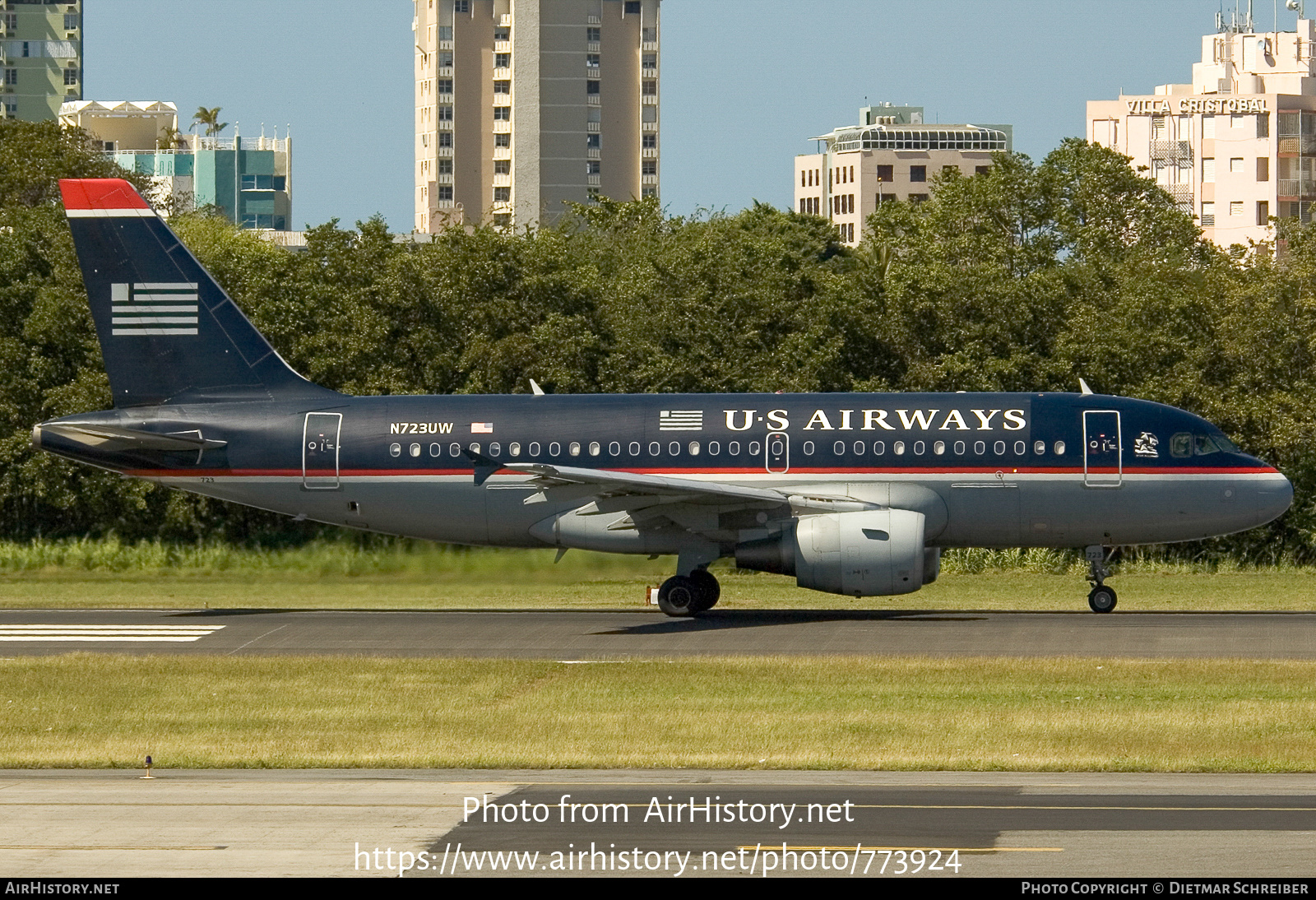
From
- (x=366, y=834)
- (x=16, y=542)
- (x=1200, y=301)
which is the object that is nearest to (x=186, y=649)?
(x=366, y=834)

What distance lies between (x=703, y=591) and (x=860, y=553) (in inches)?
148

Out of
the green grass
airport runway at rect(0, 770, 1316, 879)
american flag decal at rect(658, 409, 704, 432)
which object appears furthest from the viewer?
american flag decal at rect(658, 409, 704, 432)

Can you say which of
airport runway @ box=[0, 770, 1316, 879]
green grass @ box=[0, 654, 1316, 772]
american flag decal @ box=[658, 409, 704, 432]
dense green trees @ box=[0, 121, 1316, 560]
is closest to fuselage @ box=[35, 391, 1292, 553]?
american flag decal @ box=[658, 409, 704, 432]

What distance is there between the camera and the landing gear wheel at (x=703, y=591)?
117 feet

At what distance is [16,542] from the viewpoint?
51.4 metres

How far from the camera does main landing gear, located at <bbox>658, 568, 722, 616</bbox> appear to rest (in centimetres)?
3566

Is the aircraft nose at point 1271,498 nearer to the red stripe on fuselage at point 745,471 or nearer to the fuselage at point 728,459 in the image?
the fuselage at point 728,459

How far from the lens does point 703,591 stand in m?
35.9

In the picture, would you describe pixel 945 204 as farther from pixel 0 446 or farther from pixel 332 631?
pixel 332 631

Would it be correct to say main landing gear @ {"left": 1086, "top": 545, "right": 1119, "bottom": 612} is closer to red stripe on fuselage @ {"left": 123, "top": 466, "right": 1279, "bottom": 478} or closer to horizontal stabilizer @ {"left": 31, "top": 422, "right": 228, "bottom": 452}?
red stripe on fuselage @ {"left": 123, "top": 466, "right": 1279, "bottom": 478}

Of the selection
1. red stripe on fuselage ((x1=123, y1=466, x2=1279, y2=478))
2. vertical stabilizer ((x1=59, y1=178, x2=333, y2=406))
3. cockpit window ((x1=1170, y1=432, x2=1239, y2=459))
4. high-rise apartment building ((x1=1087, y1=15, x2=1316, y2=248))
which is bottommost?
red stripe on fuselage ((x1=123, y1=466, x2=1279, y2=478))

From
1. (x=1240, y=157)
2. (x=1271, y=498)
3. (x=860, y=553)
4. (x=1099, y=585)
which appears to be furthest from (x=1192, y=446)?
(x=1240, y=157)

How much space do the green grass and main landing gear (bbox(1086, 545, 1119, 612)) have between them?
24.0 ft

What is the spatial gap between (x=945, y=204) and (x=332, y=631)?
49.9m
